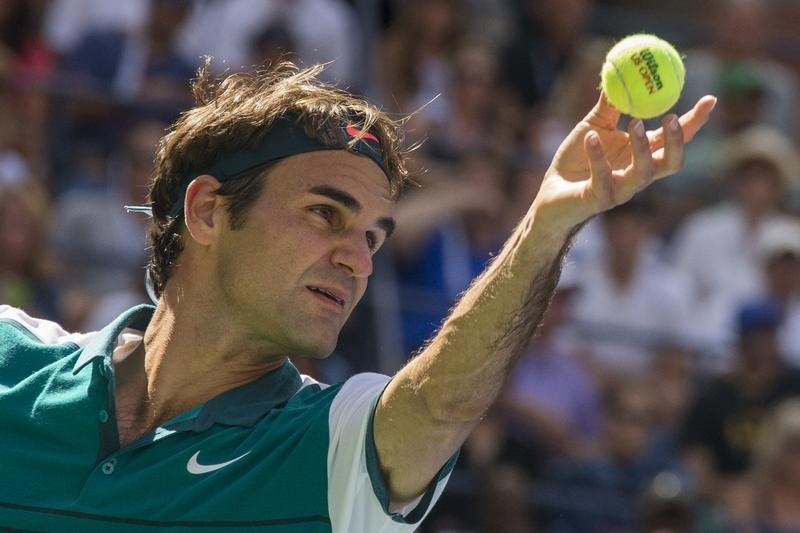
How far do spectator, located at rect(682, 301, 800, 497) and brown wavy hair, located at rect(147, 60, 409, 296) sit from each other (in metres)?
4.75

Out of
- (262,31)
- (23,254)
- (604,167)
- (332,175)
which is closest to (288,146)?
(332,175)

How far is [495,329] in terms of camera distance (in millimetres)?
3055

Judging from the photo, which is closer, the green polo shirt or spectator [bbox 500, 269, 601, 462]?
the green polo shirt

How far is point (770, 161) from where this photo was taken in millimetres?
9562

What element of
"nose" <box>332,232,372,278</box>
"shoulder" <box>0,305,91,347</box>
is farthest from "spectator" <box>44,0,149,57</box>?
"nose" <box>332,232,372,278</box>

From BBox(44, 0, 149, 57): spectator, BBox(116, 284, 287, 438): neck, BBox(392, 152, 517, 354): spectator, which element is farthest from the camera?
BBox(44, 0, 149, 57): spectator

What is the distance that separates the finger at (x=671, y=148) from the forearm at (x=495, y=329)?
0.75 ft

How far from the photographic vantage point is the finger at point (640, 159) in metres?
2.90

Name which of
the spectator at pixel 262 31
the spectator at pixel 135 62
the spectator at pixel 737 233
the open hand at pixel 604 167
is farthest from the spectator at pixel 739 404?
the open hand at pixel 604 167

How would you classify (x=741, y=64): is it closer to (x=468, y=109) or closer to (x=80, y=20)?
(x=468, y=109)

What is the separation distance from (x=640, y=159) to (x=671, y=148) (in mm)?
71

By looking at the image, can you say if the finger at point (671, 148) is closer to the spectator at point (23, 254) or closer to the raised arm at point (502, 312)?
the raised arm at point (502, 312)

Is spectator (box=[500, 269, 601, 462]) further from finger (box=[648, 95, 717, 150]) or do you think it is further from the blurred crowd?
finger (box=[648, 95, 717, 150])

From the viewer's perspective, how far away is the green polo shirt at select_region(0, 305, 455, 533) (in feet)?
10.6
